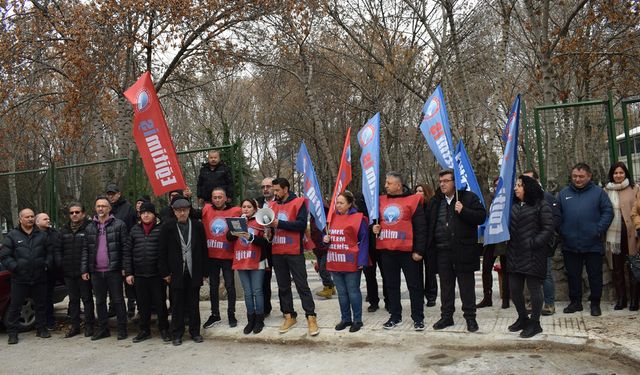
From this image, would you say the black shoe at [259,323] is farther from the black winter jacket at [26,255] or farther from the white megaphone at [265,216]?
the black winter jacket at [26,255]

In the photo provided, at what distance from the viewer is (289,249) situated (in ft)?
23.0

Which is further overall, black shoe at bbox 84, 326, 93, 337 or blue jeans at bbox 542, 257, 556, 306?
black shoe at bbox 84, 326, 93, 337

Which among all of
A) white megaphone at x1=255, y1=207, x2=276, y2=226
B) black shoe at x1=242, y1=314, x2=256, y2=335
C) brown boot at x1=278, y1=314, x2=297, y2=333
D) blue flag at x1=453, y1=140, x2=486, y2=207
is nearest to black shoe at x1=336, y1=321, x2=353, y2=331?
brown boot at x1=278, y1=314, x2=297, y2=333

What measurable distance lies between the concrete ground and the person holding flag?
324mm

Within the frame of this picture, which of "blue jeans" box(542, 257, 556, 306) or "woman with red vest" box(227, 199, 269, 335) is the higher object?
"woman with red vest" box(227, 199, 269, 335)

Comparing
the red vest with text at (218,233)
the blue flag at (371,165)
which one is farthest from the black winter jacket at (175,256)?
the blue flag at (371,165)

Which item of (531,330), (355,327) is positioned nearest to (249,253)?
(355,327)

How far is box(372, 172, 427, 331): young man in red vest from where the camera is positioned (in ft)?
21.7

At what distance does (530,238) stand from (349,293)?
2.26 meters

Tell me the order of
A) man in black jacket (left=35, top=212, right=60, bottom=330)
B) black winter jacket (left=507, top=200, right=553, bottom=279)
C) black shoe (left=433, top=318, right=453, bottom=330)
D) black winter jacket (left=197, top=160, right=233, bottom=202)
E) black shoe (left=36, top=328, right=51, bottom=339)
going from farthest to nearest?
black winter jacket (left=197, top=160, right=233, bottom=202) → man in black jacket (left=35, top=212, right=60, bottom=330) → black shoe (left=36, top=328, right=51, bottom=339) → black shoe (left=433, top=318, right=453, bottom=330) → black winter jacket (left=507, top=200, right=553, bottom=279)

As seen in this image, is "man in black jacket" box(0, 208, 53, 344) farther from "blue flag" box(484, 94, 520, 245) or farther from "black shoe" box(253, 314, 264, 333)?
"blue flag" box(484, 94, 520, 245)

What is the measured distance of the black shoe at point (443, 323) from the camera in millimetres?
6602

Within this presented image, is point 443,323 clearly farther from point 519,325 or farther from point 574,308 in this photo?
point 574,308

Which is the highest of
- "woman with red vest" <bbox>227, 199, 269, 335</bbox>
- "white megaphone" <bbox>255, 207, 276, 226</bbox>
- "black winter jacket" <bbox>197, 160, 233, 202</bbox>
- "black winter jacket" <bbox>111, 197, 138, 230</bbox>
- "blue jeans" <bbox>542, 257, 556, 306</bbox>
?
"black winter jacket" <bbox>197, 160, 233, 202</bbox>
